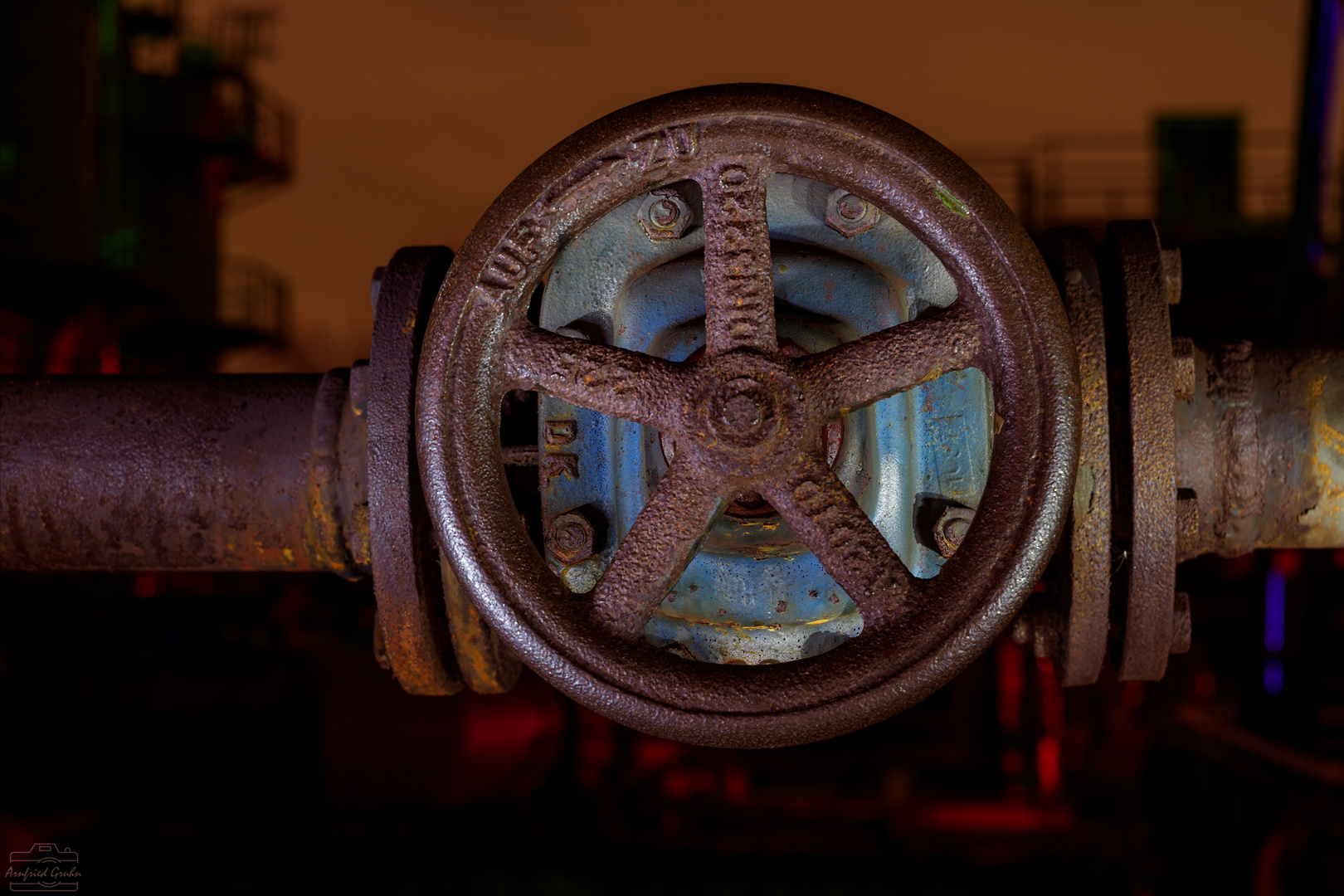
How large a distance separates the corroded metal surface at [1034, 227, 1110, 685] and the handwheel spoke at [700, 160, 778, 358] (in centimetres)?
36

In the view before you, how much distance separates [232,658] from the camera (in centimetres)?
387

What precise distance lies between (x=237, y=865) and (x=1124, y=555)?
3294 millimetres

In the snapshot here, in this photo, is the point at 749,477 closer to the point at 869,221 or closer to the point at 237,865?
the point at 869,221

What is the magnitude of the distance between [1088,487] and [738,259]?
48 centimetres

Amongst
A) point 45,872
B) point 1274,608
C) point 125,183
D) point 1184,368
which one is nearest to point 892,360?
point 1184,368

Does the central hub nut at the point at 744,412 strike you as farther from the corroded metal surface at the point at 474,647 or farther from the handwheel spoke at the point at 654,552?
the corroded metal surface at the point at 474,647

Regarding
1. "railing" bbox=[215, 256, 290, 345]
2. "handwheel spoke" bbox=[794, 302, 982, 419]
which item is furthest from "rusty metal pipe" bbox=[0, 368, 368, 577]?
"railing" bbox=[215, 256, 290, 345]

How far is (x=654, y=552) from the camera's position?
3.37 feet

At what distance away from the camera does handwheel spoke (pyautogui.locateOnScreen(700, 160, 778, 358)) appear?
101 cm

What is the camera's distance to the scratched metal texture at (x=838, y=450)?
1.14 metres

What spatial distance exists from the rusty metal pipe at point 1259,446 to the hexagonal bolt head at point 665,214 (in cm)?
66

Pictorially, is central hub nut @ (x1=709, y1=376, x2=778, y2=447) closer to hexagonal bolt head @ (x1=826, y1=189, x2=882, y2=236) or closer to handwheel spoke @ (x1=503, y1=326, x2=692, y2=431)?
handwheel spoke @ (x1=503, y1=326, x2=692, y2=431)

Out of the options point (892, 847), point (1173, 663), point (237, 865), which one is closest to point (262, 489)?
point (237, 865)

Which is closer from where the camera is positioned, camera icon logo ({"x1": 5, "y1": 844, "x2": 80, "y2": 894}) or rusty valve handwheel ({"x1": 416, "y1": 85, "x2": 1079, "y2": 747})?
rusty valve handwheel ({"x1": 416, "y1": 85, "x2": 1079, "y2": 747})
